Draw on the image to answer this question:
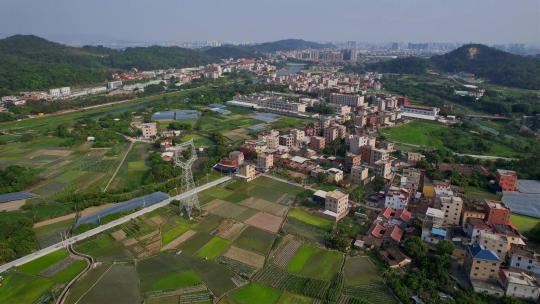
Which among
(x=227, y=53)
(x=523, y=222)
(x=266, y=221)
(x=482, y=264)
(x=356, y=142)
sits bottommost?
(x=266, y=221)

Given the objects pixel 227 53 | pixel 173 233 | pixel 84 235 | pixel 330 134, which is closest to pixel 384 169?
pixel 330 134

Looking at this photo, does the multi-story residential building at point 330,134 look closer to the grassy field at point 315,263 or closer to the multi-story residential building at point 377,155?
the multi-story residential building at point 377,155

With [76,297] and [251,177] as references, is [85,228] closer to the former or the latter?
[76,297]

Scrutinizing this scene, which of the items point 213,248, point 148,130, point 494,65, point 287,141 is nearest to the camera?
point 213,248

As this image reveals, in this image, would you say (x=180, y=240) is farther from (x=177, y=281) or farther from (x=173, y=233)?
(x=177, y=281)

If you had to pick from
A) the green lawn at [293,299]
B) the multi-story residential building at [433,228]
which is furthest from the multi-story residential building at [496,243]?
the green lawn at [293,299]

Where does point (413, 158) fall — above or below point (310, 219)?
above

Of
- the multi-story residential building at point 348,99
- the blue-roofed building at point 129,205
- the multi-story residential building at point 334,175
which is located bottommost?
the blue-roofed building at point 129,205
